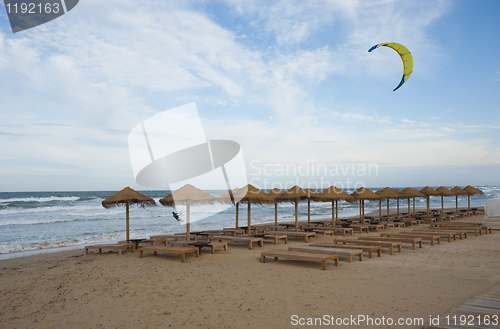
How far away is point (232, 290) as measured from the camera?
492 cm

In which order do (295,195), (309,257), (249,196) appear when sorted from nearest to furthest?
(309,257), (249,196), (295,195)

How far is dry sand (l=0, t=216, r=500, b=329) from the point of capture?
150 inches

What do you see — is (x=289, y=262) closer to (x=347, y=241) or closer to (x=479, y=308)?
(x=347, y=241)

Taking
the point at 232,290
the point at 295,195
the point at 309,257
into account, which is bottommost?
the point at 232,290

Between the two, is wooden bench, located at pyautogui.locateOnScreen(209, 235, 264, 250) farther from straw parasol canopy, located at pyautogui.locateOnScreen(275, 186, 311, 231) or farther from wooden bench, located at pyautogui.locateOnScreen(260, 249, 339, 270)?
straw parasol canopy, located at pyautogui.locateOnScreen(275, 186, 311, 231)

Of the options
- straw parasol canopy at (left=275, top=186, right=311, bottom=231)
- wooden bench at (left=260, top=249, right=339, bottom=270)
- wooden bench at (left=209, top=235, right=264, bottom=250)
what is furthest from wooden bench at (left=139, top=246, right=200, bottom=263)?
straw parasol canopy at (left=275, top=186, right=311, bottom=231)

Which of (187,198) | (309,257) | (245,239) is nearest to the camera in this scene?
(309,257)

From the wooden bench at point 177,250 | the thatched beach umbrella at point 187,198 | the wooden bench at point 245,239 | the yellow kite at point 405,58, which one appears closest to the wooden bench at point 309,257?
the wooden bench at point 177,250

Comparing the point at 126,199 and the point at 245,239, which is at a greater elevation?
the point at 126,199

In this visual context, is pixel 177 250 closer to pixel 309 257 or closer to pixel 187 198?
pixel 187 198

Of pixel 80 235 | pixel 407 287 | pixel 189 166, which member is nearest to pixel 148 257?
pixel 189 166

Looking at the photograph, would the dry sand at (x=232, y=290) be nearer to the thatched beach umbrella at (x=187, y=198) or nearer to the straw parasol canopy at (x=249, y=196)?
the thatched beach umbrella at (x=187, y=198)

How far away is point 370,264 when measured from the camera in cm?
660

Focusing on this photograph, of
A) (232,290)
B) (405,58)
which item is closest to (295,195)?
(232,290)
